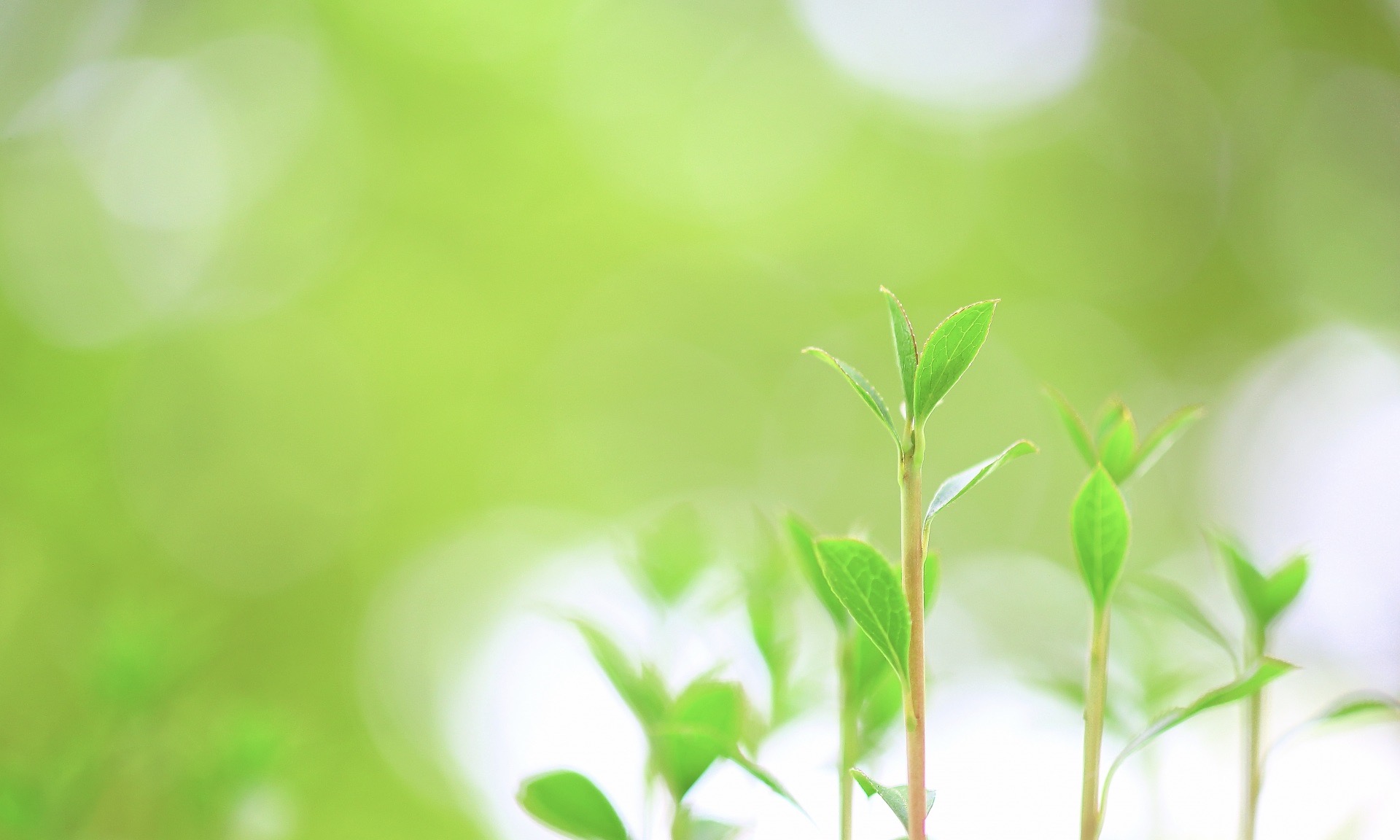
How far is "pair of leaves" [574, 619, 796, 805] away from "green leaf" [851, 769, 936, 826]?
0.10ft

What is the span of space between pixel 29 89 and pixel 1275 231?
279cm

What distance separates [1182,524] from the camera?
191cm

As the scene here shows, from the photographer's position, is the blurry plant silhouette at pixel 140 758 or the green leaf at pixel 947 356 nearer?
the green leaf at pixel 947 356

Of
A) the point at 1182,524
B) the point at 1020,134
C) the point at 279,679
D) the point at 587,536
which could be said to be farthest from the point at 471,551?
the point at 1020,134

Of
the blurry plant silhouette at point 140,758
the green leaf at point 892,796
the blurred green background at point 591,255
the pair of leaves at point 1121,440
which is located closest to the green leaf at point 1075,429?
the pair of leaves at point 1121,440

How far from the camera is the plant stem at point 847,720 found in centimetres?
24

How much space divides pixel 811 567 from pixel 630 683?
0.23ft

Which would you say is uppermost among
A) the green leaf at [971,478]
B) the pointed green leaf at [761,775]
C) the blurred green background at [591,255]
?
the blurred green background at [591,255]

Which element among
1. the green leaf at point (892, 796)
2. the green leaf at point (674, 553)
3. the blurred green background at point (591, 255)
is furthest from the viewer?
the blurred green background at point (591, 255)

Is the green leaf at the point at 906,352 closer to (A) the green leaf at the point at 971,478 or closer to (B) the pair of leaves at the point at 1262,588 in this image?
(A) the green leaf at the point at 971,478

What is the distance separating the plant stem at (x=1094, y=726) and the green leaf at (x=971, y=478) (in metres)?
0.06

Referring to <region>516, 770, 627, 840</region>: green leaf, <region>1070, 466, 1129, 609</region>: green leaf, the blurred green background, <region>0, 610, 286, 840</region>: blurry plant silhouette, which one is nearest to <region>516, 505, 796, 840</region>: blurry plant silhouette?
<region>516, 770, 627, 840</region>: green leaf

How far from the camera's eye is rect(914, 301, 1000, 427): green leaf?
204mm

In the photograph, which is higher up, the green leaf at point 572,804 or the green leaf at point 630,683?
the green leaf at point 630,683
